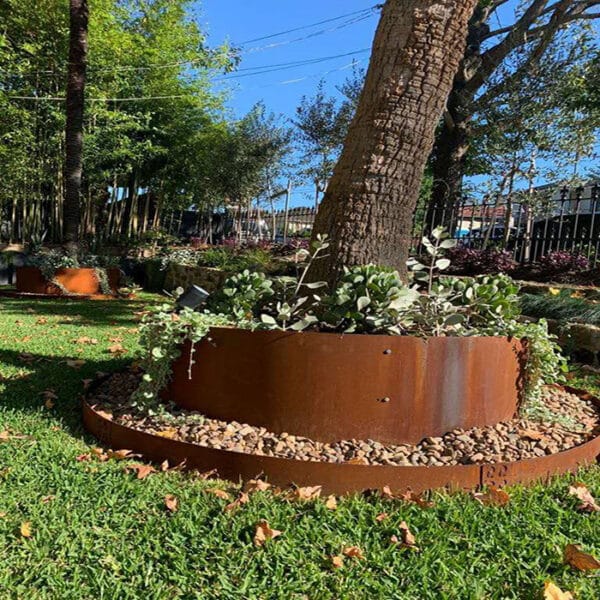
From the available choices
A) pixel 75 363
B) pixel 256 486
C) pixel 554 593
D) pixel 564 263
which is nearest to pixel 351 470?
pixel 256 486

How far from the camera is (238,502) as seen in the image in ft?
6.72

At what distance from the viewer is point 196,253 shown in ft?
39.7

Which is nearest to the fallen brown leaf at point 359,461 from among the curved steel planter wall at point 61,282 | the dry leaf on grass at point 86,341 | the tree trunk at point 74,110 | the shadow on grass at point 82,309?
the dry leaf on grass at point 86,341

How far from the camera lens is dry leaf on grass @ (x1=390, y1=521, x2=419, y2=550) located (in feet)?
5.97

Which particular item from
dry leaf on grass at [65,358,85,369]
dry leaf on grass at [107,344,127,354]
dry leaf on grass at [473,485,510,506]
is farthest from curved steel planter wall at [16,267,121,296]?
dry leaf on grass at [473,485,510,506]

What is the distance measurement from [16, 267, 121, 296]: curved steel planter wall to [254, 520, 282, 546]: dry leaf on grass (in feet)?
25.8

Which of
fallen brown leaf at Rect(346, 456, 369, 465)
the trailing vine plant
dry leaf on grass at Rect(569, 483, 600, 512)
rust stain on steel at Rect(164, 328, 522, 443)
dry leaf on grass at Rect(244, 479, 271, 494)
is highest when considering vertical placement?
the trailing vine plant

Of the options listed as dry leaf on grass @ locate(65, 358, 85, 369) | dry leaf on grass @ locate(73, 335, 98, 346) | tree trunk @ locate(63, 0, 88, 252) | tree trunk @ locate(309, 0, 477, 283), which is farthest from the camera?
tree trunk @ locate(63, 0, 88, 252)

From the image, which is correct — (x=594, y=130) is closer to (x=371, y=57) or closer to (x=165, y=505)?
(x=371, y=57)

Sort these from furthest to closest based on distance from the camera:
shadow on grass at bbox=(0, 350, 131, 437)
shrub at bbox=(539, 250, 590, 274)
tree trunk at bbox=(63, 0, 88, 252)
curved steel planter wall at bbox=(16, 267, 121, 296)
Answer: tree trunk at bbox=(63, 0, 88, 252) < curved steel planter wall at bbox=(16, 267, 121, 296) < shrub at bbox=(539, 250, 590, 274) < shadow on grass at bbox=(0, 350, 131, 437)

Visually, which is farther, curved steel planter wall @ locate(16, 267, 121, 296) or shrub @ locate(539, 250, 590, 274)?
curved steel planter wall @ locate(16, 267, 121, 296)

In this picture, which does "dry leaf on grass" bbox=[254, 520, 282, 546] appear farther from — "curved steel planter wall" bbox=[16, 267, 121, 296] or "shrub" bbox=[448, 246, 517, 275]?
"curved steel planter wall" bbox=[16, 267, 121, 296]

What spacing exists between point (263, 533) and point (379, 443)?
711mm

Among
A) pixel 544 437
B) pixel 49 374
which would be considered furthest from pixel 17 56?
pixel 544 437
